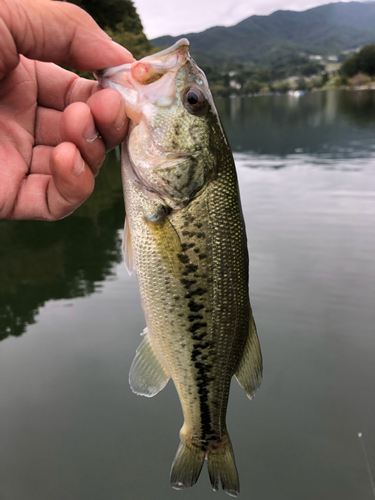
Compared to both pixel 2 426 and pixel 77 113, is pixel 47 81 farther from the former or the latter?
pixel 2 426

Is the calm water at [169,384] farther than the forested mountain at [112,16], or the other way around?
the forested mountain at [112,16]

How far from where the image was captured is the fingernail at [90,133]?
79.7 inches

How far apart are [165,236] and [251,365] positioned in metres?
0.99

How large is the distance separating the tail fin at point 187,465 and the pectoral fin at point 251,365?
1.68 feet

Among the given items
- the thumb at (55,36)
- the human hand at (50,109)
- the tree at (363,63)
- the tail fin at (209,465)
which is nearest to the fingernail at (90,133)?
the human hand at (50,109)

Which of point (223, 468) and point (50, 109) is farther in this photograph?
point (50, 109)

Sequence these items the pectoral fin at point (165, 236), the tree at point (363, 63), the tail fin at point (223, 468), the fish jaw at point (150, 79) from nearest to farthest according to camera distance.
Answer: the fish jaw at point (150, 79), the pectoral fin at point (165, 236), the tail fin at point (223, 468), the tree at point (363, 63)

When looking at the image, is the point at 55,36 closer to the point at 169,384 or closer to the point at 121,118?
the point at 121,118

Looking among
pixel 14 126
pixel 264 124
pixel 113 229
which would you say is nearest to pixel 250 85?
pixel 264 124

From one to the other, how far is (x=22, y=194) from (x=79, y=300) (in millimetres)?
5933

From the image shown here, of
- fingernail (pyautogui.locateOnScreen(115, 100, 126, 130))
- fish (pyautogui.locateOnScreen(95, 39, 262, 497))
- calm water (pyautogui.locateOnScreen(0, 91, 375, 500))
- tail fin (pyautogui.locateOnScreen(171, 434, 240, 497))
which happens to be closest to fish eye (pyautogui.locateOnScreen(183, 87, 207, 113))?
fish (pyautogui.locateOnScreen(95, 39, 262, 497))

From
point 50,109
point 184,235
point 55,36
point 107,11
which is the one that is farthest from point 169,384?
point 107,11

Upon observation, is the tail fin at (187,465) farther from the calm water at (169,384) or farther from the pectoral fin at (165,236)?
the calm water at (169,384)

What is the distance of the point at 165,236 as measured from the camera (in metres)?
2.05
